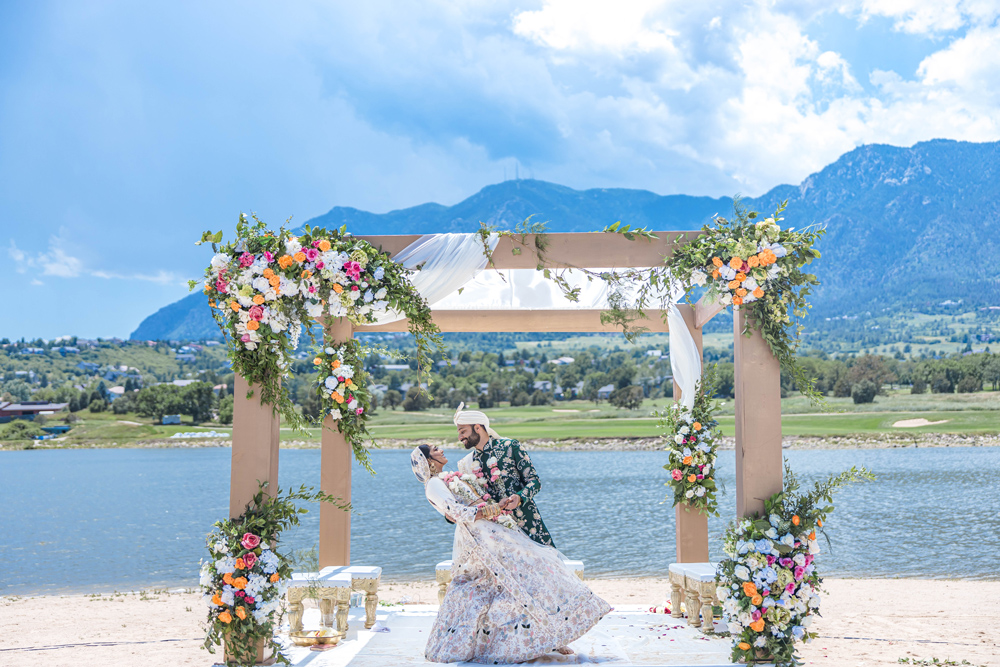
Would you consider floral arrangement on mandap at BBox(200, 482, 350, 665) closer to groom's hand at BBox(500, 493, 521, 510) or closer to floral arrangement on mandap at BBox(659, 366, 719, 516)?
groom's hand at BBox(500, 493, 521, 510)

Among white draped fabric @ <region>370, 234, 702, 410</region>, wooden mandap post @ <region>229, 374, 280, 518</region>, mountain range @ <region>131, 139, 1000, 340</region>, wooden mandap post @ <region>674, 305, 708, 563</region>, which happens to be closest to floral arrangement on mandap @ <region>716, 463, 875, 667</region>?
white draped fabric @ <region>370, 234, 702, 410</region>

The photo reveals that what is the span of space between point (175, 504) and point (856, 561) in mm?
20374

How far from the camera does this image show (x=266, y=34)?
14900cm

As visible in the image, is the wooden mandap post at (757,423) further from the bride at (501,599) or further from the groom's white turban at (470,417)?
the groom's white turban at (470,417)

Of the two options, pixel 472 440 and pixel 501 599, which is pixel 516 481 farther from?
pixel 501 599

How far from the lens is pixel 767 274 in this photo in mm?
4672

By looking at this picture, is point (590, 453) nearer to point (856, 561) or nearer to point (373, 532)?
point (373, 532)

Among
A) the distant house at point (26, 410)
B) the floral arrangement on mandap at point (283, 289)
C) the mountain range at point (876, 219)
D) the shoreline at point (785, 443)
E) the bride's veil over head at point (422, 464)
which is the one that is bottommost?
the shoreline at point (785, 443)

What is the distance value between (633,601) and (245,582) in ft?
19.3

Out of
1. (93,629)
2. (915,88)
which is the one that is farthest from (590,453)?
(915,88)

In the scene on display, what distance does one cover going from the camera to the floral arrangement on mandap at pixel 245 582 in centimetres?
451

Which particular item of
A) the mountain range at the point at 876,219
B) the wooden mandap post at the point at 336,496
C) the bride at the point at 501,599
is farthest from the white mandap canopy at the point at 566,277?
the mountain range at the point at 876,219

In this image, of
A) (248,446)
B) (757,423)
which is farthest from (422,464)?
(757,423)

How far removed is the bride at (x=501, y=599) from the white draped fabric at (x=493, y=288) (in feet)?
3.94
